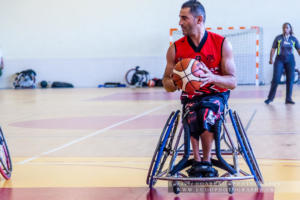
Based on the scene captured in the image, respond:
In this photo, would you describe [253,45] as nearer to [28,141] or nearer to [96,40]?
[96,40]

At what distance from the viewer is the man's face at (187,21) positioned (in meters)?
4.80

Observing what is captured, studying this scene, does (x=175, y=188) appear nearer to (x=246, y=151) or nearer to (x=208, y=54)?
(x=246, y=151)

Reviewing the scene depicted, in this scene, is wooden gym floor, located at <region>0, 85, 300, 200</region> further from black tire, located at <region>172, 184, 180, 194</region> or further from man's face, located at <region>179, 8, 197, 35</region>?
man's face, located at <region>179, 8, 197, 35</region>

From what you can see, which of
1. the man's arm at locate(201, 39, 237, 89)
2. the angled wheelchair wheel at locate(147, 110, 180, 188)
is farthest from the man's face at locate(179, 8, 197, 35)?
the angled wheelchair wheel at locate(147, 110, 180, 188)

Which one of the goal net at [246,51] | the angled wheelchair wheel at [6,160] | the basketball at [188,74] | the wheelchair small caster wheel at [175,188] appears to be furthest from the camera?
the goal net at [246,51]

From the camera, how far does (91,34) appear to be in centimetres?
2548

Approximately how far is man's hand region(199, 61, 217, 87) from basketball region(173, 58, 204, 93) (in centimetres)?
2

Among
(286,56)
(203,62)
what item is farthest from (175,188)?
(286,56)

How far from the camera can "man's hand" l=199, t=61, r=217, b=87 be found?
14.9 feet

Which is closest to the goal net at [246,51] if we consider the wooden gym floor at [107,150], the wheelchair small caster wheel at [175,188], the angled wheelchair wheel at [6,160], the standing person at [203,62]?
the wooden gym floor at [107,150]

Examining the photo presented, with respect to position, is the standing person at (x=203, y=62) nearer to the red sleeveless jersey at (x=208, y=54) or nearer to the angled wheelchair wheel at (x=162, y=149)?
the red sleeveless jersey at (x=208, y=54)

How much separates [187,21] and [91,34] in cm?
2105

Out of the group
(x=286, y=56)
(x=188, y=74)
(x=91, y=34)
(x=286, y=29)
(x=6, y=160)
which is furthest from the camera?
(x=91, y=34)

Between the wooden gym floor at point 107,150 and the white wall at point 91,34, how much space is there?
34.9ft
